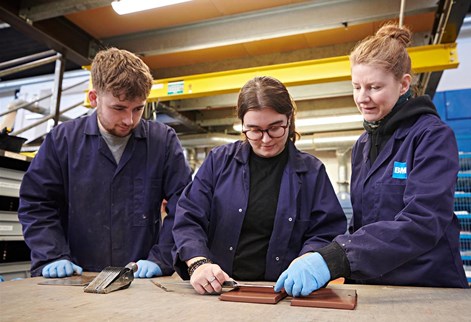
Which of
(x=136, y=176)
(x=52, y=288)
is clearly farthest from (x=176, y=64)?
(x=52, y=288)

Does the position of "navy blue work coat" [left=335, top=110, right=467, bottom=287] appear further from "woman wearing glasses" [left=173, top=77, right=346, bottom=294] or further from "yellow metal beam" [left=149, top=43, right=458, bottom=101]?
"yellow metal beam" [left=149, top=43, right=458, bottom=101]

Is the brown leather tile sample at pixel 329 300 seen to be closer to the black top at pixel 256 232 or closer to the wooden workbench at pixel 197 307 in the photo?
the wooden workbench at pixel 197 307

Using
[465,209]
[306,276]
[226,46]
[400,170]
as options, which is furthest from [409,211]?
[226,46]

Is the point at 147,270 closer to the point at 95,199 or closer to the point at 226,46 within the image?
the point at 95,199

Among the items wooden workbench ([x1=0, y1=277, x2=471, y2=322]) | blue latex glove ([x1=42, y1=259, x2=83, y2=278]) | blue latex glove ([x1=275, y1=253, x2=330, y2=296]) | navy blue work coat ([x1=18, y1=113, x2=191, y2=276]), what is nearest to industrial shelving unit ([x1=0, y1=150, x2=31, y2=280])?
navy blue work coat ([x1=18, y1=113, x2=191, y2=276])

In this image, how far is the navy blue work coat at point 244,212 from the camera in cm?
136

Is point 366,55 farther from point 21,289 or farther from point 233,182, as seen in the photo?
point 21,289

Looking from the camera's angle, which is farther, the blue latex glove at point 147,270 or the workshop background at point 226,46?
the workshop background at point 226,46

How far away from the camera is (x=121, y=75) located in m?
1.58

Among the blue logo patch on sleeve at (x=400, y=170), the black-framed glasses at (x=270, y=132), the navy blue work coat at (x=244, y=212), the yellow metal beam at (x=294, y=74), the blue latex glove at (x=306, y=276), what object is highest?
the yellow metal beam at (x=294, y=74)

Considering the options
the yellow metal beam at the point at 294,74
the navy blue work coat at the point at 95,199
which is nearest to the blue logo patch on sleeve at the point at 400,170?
the navy blue work coat at the point at 95,199

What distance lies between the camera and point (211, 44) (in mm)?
3184

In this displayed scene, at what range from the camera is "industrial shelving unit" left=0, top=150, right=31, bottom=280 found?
2732mm

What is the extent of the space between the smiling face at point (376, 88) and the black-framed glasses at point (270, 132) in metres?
0.29
